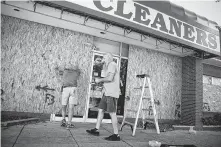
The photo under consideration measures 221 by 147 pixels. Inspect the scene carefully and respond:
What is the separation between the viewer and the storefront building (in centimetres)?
517

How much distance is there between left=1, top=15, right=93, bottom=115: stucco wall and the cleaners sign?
2.29m

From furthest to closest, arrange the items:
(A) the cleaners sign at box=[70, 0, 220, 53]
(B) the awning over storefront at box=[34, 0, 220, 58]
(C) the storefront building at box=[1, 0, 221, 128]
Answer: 1. (C) the storefront building at box=[1, 0, 221, 128]
2. (A) the cleaners sign at box=[70, 0, 220, 53]
3. (B) the awning over storefront at box=[34, 0, 220, 58]

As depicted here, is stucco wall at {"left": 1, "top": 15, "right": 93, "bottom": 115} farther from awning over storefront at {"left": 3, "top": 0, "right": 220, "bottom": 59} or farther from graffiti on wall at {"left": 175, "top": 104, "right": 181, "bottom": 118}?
graffiti on wall at {"left": 175, "top": 104, "right": 181, "bottom": 118}

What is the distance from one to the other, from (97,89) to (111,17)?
3.31m

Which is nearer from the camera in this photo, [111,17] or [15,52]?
[111,17]

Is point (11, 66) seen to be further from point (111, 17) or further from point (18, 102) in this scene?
point (111, 17)

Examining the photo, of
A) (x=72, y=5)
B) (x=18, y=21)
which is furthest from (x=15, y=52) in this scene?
(x=72, y=5)

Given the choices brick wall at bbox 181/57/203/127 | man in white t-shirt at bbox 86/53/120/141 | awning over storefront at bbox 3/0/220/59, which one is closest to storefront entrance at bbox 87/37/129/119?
awning over storefront at bbox 3/0/220/59

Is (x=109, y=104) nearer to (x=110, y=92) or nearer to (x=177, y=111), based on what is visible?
(x=110, y=92)

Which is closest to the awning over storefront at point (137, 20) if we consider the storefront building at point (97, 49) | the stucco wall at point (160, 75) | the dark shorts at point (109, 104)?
the storefront building at point (97, 49)

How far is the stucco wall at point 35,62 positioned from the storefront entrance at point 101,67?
0.38 m

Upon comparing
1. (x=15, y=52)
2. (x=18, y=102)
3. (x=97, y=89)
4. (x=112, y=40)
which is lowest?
(x=18, y=102)

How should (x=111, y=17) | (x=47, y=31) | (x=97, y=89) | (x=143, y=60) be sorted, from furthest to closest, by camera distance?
(x=143, y=60), (x=97, y=89), (x=47, y=31), (x=111, y=17)

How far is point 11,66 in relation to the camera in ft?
18.0
